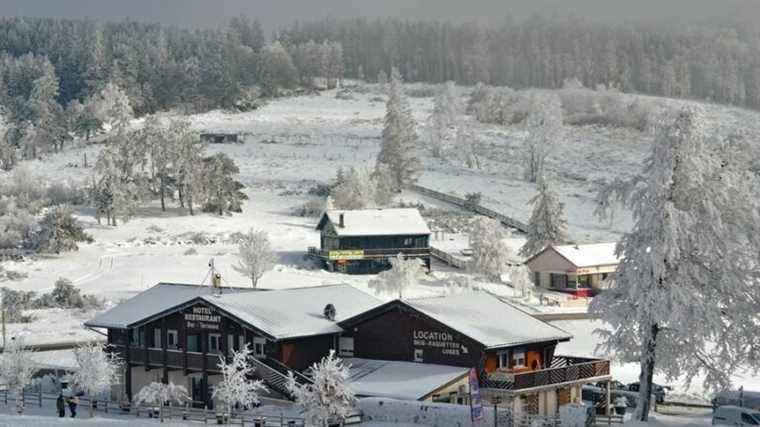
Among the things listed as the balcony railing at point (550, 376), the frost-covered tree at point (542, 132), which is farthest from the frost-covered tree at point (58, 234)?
the frost-covered tree at point (542, 132)

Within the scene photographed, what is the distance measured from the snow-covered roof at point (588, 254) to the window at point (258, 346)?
1877 inches

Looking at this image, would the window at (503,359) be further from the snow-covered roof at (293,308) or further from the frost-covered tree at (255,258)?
the frost-covered tree at (255,258)

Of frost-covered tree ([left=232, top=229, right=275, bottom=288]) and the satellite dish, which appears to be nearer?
the satellite dish

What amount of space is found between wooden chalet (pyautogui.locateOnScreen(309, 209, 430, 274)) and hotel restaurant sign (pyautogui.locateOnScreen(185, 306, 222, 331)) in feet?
152

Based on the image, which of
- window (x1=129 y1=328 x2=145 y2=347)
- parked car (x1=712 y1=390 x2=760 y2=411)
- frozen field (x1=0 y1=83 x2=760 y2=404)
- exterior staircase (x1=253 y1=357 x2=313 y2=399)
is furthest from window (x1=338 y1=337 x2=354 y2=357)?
frozen field (x1=0 y1=83 x2=760 y2=404)

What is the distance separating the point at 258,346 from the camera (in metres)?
58.2

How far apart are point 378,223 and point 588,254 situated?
55.4 feet

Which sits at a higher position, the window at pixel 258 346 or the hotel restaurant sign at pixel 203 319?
the hotel restaurant sign at pixel 203 319

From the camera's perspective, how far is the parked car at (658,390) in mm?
61250

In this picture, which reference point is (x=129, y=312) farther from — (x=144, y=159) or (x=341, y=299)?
(x=144, y=159)

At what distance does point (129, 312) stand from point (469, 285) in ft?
131

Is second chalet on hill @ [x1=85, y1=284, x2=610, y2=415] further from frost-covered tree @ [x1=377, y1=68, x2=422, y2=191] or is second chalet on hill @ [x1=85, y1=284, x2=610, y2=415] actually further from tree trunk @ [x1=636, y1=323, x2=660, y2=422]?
frost-covered tree @ [x1=377, y1=68, x2=422, y2=191]

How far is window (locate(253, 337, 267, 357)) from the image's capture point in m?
57.9

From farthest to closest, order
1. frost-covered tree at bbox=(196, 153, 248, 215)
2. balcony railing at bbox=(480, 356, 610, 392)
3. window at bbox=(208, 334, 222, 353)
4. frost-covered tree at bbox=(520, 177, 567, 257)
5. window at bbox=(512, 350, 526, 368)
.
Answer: frost-covered tree at bbox=(196, 153, 248, 215) → frost-covered tree at bbox=(520, 177, 567, 257) → window at bbox=(208, 334, 222, 353) → window at bbox=(512, 350, 526, 368) → balcony railing at bbox=(480, 356, 610, 392)
